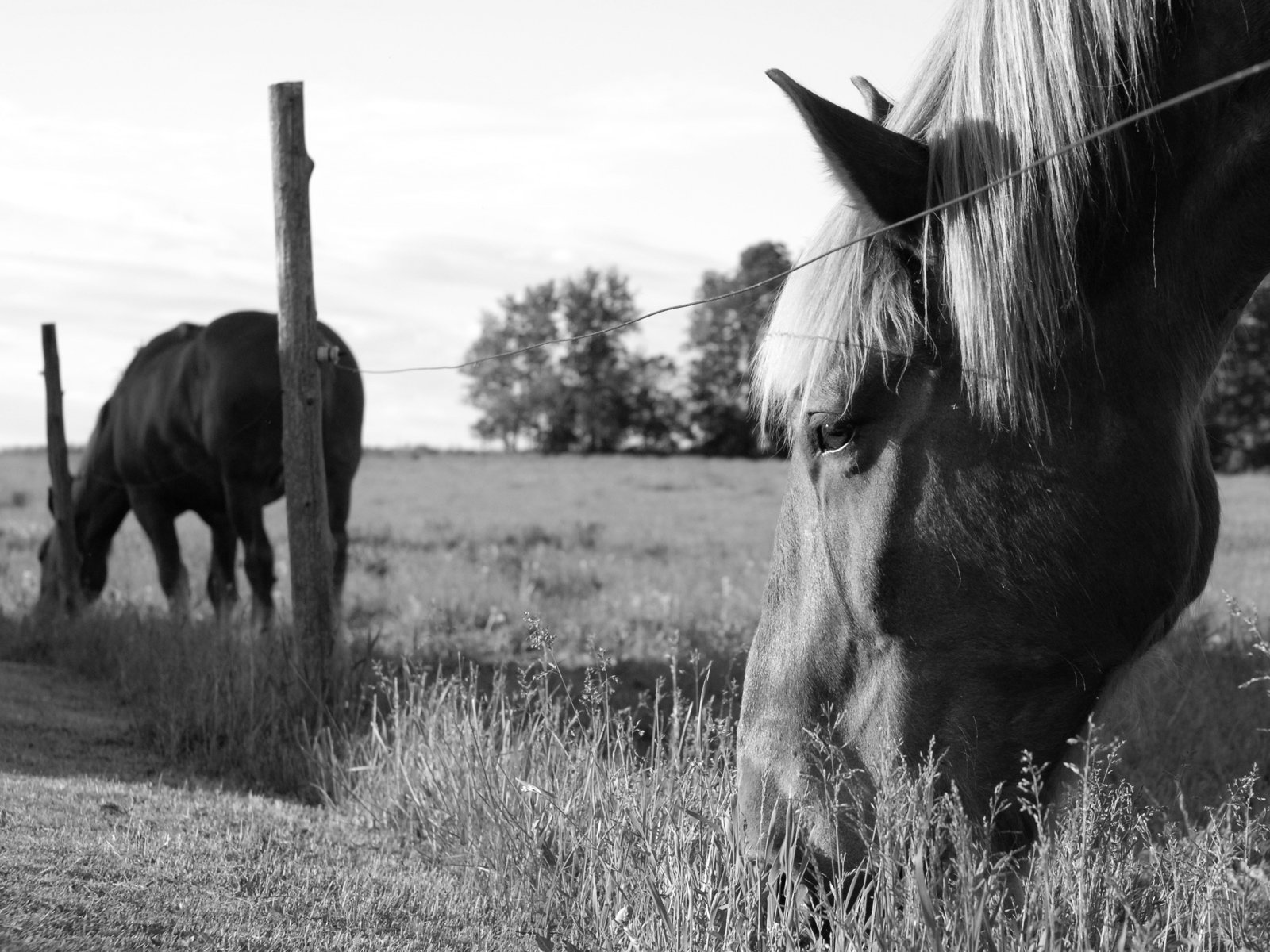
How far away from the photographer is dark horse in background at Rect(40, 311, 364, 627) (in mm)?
9109

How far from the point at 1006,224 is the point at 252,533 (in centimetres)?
789

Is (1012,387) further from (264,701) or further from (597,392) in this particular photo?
(597,392)

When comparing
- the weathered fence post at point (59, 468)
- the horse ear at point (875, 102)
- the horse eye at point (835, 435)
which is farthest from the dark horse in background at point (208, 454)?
the horse eye at point (835, 435)

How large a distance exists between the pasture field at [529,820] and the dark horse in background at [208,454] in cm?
111

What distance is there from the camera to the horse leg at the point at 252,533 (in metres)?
9.23

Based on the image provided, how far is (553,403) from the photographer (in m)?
71.7

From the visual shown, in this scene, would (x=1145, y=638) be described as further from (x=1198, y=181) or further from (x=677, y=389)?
(x=677, y=389)

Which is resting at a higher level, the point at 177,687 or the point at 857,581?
the point at 857,581

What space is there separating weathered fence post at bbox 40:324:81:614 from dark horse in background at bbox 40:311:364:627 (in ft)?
0.68

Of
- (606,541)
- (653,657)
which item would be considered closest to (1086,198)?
(653,657)

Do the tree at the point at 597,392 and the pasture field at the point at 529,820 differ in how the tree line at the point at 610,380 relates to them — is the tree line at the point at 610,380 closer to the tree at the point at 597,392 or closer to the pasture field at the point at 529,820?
the tree at the point at 597,392

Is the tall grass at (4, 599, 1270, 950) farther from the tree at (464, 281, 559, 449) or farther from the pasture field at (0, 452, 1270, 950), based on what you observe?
the tree at (464, 281, 559, 449)

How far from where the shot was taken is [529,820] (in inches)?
143

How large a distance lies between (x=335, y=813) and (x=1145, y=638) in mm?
3116
